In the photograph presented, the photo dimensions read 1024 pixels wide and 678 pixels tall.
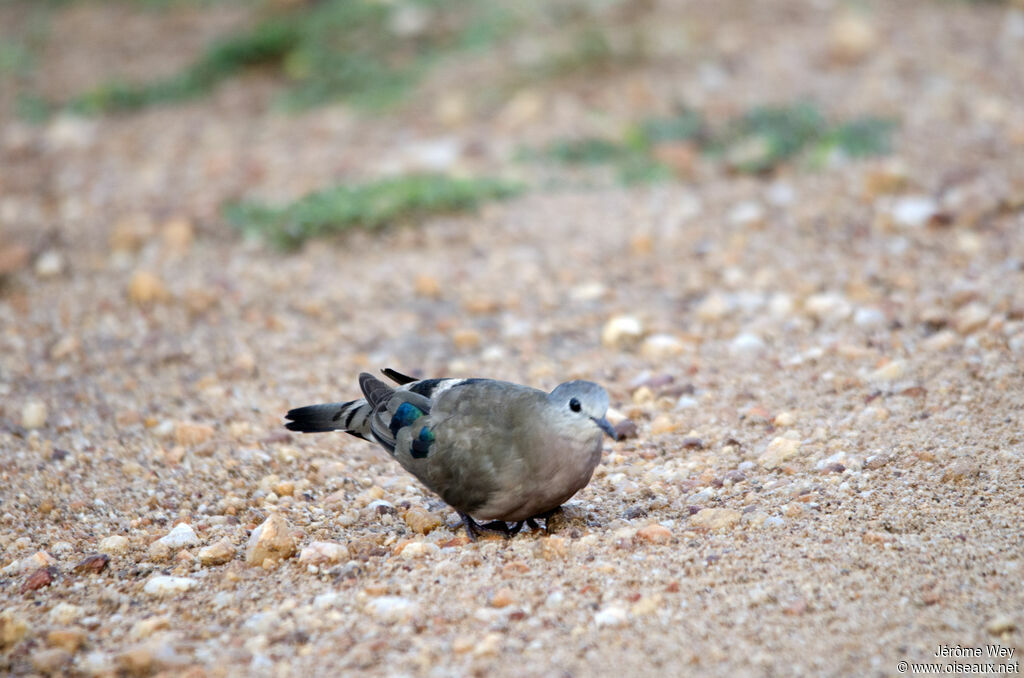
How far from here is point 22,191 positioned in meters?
8.05

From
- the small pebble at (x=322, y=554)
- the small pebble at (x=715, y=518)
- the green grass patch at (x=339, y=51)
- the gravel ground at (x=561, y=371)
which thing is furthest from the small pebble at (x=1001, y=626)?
the green grass patch at (x=339, y=51)

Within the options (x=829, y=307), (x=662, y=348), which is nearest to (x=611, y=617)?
(x=662, y=348)

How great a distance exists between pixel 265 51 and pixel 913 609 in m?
7.89

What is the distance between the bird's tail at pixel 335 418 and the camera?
4.17 metres

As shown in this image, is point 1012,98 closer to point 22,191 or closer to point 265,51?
point 265,51

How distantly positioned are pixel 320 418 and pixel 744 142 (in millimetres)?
4036

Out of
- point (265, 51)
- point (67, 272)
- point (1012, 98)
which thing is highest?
point (265, 51)

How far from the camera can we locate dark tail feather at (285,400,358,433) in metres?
4.21

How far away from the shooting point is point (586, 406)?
11.8ft

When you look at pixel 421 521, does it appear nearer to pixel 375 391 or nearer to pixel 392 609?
pixel 375 391

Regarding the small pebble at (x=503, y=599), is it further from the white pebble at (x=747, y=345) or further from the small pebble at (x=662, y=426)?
the white pebble at (x=747, y=345)

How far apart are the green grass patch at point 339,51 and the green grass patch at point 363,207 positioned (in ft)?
6.25

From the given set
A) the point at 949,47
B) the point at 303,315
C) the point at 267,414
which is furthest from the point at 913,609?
the point at 949,47

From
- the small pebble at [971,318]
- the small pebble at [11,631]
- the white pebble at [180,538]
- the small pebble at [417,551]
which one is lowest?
the small pebble at [971,318]
